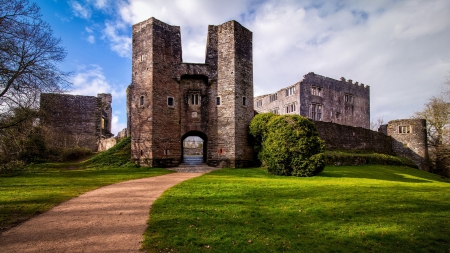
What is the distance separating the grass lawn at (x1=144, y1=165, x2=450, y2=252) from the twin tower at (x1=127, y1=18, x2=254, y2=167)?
11.8 metres

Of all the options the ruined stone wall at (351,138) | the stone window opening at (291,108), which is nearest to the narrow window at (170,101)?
the ruined stone wall at (351,138)

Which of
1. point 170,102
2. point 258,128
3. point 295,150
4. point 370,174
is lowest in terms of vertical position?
point 370,174

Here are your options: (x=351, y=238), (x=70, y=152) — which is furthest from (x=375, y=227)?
(x=70, y=152)

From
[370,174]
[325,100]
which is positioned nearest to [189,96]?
[370,174]

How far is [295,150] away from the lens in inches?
651

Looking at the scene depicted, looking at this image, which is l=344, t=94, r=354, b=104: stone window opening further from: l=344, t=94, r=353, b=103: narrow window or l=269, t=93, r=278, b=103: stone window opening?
l=269, t=93, r=278, b=103: stone window opening

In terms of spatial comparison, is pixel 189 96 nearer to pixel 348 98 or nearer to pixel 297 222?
pixel 297 222

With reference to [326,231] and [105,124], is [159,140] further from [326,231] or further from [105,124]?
[105,124]

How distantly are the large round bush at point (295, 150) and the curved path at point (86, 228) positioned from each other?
10.1 meters

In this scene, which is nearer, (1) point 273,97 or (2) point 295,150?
(2) point 295,150

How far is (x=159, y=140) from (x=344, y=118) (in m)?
35.4

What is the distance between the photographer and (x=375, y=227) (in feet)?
21.2

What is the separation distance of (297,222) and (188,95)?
59.8 feet

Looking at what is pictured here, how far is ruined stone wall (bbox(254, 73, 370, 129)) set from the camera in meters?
39.5
